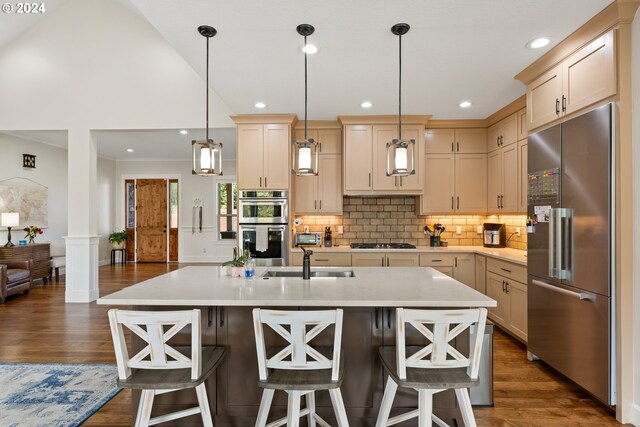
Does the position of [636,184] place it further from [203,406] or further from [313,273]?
[203,406]

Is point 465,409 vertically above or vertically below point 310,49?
below

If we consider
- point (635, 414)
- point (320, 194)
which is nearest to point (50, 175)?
point (320, 194)

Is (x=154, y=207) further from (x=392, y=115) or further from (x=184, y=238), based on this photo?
(x=392, y=115)

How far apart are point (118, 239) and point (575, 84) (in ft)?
31.1

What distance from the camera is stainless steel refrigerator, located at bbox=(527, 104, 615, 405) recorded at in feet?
7.37

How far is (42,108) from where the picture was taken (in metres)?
5.27

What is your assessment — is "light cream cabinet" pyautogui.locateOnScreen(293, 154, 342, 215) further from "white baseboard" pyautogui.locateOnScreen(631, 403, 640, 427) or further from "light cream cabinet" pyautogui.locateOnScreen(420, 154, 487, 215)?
"white baseboard" pyautogui.locateOnScreen(631, 403, 640, 427)

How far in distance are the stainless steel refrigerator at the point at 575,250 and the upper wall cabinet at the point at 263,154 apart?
2774mm

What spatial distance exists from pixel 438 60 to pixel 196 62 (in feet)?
6.82

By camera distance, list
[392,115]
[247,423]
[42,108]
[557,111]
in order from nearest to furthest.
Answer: [247,423], [557,111], [392,115], [42,108]

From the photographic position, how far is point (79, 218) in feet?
17.2

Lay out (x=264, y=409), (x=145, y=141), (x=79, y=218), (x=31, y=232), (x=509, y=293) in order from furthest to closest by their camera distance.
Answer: (x=145, y=141) < (x=31, y=232) < (x=79, y=218) < (x=509, y=293) < (x=264, y=409)

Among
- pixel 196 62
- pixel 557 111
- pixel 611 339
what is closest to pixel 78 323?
pixel 196 62

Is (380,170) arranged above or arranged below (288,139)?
below
